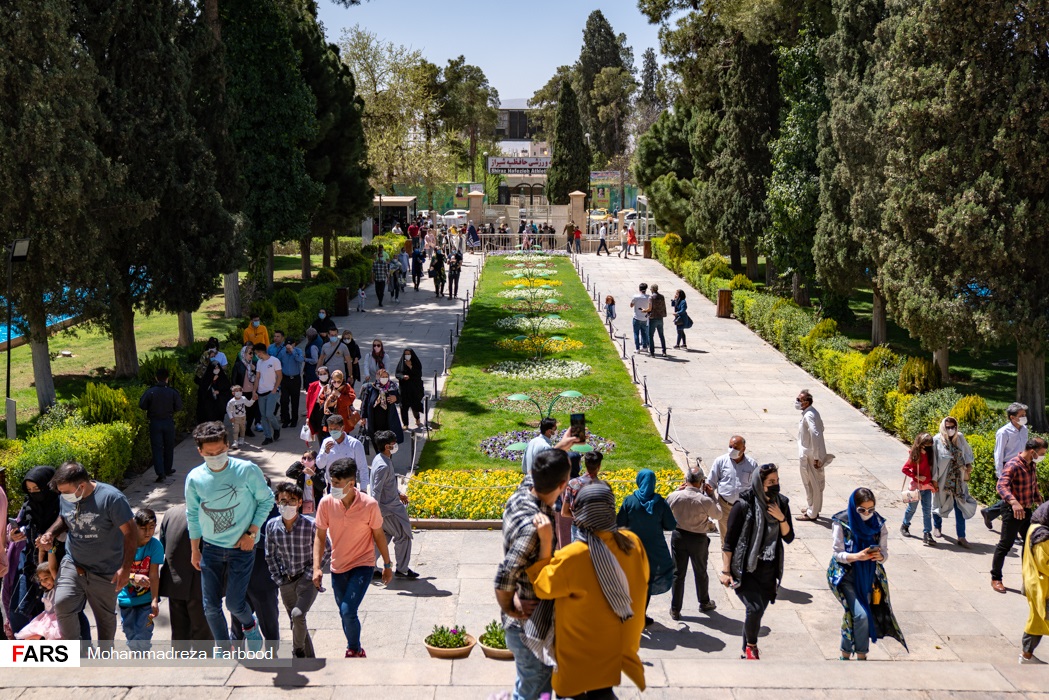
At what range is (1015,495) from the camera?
10.2 metres

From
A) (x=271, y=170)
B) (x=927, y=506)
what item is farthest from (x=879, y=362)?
(x=271, y=170)

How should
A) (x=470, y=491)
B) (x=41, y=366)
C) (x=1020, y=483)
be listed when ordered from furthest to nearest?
(x=41, y=366) < (x=470, y=491) < (x=1020, y=483)

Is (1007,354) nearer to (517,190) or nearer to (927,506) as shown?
(927,506)

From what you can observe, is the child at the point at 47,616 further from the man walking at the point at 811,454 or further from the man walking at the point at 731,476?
the man walking at the point at 811,454

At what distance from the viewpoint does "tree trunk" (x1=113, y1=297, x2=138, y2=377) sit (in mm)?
18203

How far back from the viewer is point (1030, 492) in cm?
1017

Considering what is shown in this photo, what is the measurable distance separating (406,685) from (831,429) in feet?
39.8

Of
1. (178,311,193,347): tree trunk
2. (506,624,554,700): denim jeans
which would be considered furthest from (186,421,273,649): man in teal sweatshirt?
(178,311,193,347): tree trunk

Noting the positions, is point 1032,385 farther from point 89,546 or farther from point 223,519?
point 89,546

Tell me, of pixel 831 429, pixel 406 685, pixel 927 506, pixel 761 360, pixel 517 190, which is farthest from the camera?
pixel 517 190

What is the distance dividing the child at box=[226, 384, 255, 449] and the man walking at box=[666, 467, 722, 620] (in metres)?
8.10

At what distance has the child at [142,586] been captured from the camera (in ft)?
23.8

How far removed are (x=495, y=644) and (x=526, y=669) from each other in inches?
89.5

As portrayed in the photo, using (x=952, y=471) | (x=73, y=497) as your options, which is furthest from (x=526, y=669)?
A: (x=952, y=471)
